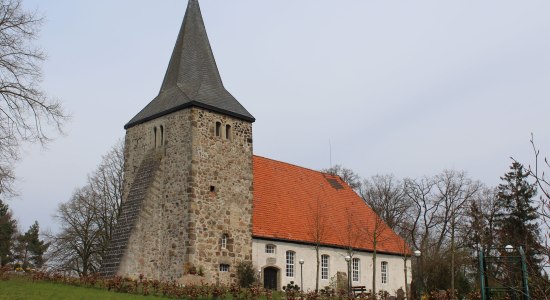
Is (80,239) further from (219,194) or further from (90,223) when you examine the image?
(219,194)

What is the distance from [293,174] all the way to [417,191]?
642 inches

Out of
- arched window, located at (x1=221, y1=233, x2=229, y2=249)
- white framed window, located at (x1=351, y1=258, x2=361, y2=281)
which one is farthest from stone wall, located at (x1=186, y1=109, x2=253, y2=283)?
white framed window, located at (x1=351, y1=258, x2=361, y2=281)

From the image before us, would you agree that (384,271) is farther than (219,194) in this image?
Yes

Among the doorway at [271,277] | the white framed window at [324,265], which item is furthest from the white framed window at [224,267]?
the white framed window at [324,265]

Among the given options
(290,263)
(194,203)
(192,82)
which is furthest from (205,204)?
(192,82)

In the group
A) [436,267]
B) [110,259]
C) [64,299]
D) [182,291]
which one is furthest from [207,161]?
[436,267]

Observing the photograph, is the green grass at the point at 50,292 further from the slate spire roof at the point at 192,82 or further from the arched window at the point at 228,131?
the arched window at the point at 228,131

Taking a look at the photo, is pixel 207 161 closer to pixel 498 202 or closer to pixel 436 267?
pixel 436 267

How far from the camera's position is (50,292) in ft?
51.6

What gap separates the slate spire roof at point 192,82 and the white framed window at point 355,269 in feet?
32.6

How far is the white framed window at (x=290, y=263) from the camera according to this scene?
26239 mm

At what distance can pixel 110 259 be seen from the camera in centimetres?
2347

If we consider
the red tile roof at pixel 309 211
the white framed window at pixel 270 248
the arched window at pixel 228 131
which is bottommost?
the white framed window at pixel 270 248

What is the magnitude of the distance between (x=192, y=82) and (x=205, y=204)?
596cm
